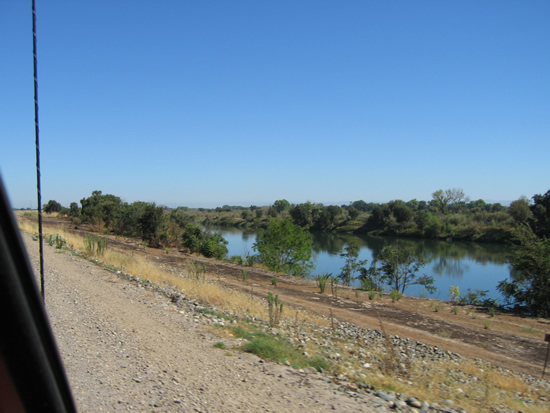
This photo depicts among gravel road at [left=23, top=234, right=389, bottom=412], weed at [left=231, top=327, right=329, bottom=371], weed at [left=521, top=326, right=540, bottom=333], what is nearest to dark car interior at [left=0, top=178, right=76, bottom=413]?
gravel road at [left=23, top=234, right=389, bottom=412]

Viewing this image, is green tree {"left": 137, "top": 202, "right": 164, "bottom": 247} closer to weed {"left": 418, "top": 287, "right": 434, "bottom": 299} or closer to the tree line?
the tree line

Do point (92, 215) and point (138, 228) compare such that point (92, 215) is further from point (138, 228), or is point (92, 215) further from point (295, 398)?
point (295, 398)

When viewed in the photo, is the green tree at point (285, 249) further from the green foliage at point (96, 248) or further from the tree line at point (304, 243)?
the green foliage at point (96, 248)

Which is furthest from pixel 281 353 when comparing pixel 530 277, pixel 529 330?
pixel 530 277

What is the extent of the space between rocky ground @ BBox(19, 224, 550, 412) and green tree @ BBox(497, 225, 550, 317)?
1091 centimetres

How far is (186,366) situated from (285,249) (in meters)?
23.3

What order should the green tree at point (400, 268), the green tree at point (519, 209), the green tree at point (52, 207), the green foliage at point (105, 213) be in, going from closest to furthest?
the green tree at point (400, 268) → the green foliage at point (105, 213) → the green tree at point (519, 209) → the green tree at point (52, 207)

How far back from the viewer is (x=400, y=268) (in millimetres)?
26422

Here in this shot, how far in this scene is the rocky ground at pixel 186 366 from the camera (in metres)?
4.70

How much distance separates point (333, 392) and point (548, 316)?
55.6 ft

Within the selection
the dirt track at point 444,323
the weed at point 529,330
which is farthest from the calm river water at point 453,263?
the weed at point 529,330

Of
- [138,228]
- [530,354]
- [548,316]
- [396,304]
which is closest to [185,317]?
[530,354]

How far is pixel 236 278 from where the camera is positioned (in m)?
21.0

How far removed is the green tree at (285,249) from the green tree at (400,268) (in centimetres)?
538
